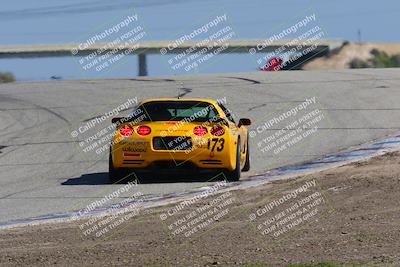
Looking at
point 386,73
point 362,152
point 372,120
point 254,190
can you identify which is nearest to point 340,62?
point 386,73

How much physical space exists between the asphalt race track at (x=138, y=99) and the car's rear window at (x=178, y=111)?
0.93 metres

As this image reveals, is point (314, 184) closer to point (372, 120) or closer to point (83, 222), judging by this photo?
point (83, 222)

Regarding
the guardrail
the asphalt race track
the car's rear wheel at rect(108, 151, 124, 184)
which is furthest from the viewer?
the guardrail

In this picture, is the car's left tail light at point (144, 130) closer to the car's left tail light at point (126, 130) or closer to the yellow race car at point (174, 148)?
the yellow race car at point (174, 148)

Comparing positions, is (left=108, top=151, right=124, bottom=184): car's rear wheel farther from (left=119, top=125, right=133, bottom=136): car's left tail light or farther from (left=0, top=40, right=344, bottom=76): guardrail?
(left=0, top=40, right=344, bottom=76): guardrail

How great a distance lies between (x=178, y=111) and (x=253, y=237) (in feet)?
20.9

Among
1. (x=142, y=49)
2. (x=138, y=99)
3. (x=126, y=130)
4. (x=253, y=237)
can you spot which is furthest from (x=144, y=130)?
(x=142, y=49)

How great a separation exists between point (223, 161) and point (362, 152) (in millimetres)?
2935

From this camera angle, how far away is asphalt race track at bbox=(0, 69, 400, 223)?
1555 cm

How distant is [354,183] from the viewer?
1274cm

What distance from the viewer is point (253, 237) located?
10.2m

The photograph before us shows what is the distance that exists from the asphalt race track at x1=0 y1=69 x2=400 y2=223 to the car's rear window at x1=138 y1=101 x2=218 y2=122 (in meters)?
0.93

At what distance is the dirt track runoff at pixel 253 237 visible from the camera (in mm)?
9141

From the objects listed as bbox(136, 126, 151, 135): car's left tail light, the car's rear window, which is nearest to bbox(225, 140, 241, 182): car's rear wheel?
the car's rear window
